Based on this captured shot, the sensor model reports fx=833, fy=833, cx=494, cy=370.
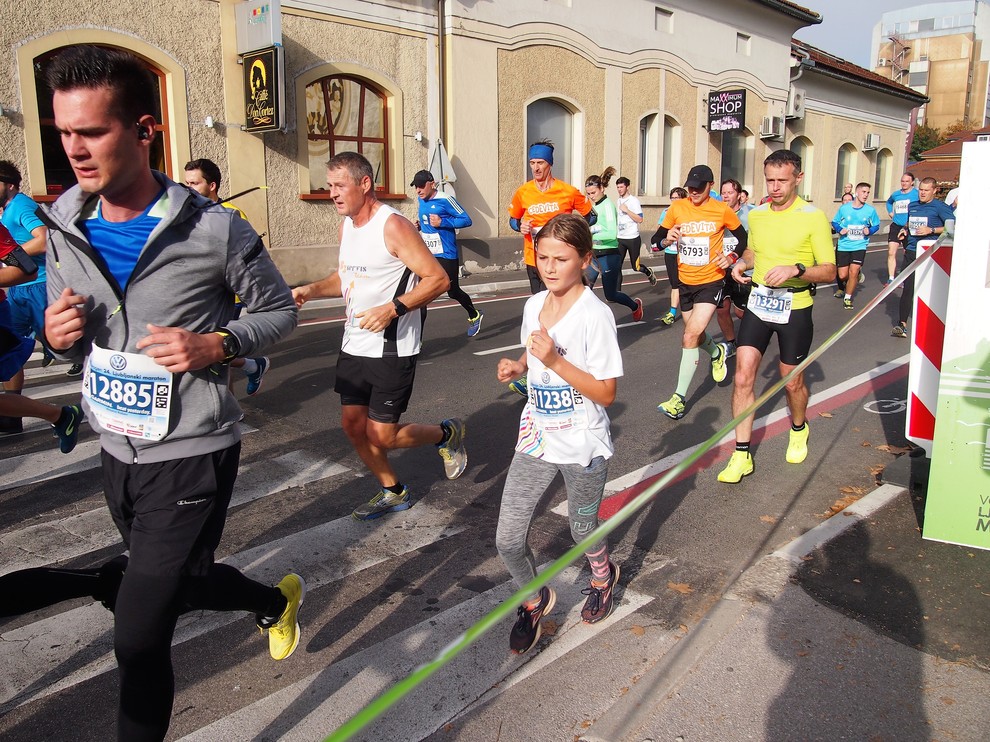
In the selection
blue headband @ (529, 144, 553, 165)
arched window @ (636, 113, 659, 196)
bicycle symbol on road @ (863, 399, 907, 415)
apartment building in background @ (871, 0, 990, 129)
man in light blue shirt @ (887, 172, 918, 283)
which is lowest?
bicycle symbol on road @ (863, 399, 907, 415)

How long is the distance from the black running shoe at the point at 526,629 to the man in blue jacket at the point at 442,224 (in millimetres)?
7097

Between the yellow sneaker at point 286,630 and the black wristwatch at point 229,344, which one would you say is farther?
the yellow sneaker at point 286,630

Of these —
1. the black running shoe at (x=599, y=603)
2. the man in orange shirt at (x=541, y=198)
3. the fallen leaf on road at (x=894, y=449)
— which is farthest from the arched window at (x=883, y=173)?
the black running shoe at (x=599, y=603)

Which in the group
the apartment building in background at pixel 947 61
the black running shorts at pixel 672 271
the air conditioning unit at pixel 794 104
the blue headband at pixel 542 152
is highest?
the apartment building in background at pixel 947 61

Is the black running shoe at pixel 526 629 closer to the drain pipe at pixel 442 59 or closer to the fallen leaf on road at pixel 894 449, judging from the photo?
the fallen leaf on road at pixel 894 449

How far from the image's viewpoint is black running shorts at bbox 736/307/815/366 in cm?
520

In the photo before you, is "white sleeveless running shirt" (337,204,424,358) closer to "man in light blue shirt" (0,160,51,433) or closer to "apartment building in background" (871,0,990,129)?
"man in light blue shirt" (0,160,51,433)

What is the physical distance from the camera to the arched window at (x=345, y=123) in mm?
15336

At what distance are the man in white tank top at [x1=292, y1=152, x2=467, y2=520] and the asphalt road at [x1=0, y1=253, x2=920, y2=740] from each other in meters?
0.48

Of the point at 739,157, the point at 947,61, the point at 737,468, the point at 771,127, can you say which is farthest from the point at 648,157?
the point at 947,61

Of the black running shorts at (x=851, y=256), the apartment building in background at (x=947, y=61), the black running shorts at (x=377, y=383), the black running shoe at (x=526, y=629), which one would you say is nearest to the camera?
the black running shoe at (x=526, y=629)

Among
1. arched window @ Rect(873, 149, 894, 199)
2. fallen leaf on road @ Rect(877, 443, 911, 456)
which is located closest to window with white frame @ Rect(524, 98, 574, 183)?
fallen leaf on road @ Rect(877, 443, 911, 456)

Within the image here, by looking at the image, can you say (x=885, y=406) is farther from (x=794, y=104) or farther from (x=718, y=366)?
(x=794, y=104)

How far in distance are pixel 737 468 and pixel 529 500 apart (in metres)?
2.28
